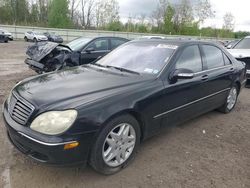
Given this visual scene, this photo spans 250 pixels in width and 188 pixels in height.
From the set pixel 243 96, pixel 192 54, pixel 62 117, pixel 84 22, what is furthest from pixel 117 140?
pixel 84 22

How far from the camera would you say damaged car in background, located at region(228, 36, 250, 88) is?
800 cm

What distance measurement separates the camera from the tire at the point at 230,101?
204 inches

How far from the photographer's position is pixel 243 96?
6922mm

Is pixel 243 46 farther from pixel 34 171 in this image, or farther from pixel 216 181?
pixel 34 171

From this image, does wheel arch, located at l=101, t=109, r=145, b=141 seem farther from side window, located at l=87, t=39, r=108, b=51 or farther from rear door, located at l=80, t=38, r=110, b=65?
side window, located at l=87, t=39, r=108, b=51

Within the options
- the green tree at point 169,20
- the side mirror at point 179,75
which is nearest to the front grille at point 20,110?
the side mirror at point 179,75

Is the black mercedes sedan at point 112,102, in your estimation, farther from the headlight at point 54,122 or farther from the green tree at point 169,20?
the green tree at point 169,20

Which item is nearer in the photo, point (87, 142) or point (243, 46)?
point (87, 142)

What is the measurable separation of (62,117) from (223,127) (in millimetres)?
→ 3205

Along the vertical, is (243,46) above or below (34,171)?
above

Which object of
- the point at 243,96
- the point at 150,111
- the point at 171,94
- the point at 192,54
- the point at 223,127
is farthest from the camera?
the point at 243,96

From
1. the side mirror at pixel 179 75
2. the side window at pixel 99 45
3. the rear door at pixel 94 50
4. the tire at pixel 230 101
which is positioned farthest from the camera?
the side window at pixel 99 45

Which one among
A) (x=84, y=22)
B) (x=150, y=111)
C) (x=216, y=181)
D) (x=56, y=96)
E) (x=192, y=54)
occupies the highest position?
(x=84, y=22)

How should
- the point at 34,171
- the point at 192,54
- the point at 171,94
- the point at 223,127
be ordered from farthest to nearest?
the point at 223,127 < the point at 192,54 < the point at 171,94 < the point at 34,171
